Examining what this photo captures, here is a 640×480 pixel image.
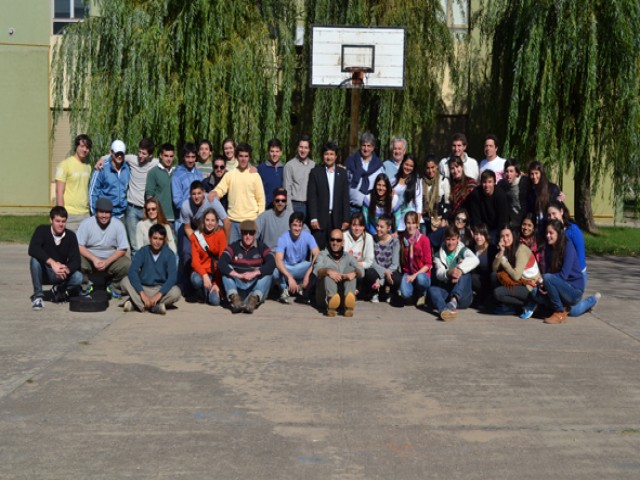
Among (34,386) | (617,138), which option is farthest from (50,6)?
(34,386)

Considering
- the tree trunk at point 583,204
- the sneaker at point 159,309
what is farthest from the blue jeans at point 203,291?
the tree trunk at point 583,204

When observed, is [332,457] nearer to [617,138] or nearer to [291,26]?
[617,138]

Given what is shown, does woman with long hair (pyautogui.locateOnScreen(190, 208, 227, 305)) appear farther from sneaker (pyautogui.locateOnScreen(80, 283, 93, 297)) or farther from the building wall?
the building wall

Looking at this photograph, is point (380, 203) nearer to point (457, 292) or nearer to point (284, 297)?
point (457, 292)

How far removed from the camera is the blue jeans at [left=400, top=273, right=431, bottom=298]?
1168cm

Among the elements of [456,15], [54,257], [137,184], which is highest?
[456,15]

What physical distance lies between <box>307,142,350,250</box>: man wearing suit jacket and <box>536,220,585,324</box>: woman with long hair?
8.81ft

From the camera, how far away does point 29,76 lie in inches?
1029

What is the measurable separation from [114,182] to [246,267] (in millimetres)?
2262

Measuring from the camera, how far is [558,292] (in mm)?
11047

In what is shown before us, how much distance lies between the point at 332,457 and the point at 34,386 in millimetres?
2872

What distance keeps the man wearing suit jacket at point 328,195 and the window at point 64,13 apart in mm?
15347

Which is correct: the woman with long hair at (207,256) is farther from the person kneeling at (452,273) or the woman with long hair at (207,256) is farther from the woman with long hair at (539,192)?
the woman with long hair at (539,192)

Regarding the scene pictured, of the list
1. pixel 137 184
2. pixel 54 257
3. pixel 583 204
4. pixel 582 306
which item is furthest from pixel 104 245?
pixel 583 204
